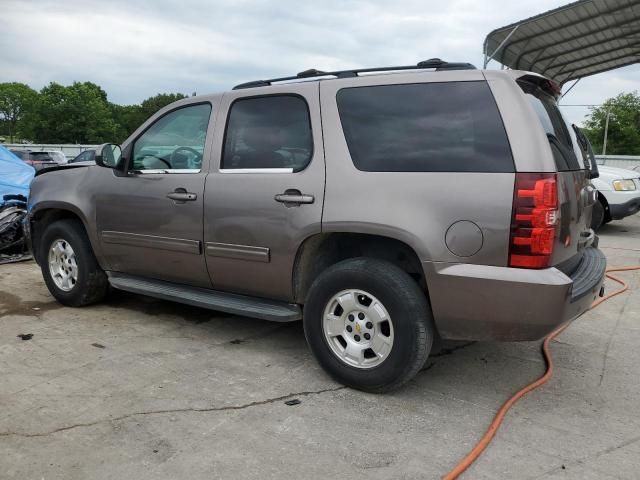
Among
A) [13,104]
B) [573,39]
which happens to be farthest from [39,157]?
[13,104]

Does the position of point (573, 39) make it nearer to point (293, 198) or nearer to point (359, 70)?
point (359, 70)

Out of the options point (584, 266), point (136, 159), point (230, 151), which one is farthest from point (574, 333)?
point (136, 159)

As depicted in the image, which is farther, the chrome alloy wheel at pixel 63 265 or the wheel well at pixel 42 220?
the wheel well at pixel 42 220

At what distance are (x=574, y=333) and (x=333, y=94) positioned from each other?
2837mm

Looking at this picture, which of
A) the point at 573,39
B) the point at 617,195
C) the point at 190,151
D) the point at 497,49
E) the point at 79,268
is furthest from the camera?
the point at 573,39

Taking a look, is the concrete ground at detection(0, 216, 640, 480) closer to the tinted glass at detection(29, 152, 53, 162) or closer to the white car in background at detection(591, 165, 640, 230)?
the white car in background at detection(591, 165, 640, 230)

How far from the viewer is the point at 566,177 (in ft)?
10.1

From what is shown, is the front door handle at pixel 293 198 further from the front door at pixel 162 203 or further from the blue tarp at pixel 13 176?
the blue tarp at pixel 13 176

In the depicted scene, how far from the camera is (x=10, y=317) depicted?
4.84 meters

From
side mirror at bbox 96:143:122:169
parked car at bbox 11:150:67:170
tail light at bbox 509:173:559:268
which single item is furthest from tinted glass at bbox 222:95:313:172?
parked car at bbox 11:150:67:170

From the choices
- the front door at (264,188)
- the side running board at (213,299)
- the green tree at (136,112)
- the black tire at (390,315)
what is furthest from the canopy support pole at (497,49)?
the green tree at (136,112)

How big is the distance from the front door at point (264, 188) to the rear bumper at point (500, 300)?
34.9 inches

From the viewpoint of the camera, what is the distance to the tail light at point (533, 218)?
2854mm

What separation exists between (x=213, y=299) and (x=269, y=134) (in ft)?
4.10
